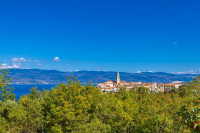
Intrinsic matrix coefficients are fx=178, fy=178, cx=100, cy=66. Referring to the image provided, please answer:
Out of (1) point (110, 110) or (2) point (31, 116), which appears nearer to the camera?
→ (1) point (110, 110)

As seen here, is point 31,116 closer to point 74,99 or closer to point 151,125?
point 74,99

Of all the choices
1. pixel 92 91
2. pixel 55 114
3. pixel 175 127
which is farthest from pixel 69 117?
pixel 175 127

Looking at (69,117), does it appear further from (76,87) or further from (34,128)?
(34,128)

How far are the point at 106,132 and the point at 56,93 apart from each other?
12522mm

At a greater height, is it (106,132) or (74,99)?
(74,99)

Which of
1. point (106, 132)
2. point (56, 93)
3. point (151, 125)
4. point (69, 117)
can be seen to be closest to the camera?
point (151, 125)

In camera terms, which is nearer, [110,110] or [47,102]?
[110,110]

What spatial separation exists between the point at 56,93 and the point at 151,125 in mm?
16528

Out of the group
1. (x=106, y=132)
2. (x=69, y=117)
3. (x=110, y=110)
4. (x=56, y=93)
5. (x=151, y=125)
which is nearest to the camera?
(x=151, y=125)

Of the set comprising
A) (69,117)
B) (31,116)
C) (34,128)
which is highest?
(69,117)

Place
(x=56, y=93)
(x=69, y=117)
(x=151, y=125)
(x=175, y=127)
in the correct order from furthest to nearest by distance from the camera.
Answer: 1. (x=56, y=93)
2. (x=69, y=117)
3. (x=151, y=125)
4. (x=175, y=127)

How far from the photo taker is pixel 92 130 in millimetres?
17656

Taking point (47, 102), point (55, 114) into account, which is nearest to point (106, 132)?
point (55, 114)

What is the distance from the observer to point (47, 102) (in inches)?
1133
